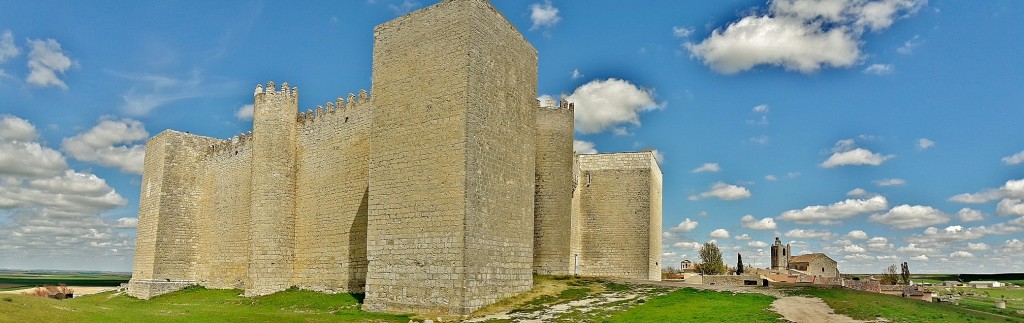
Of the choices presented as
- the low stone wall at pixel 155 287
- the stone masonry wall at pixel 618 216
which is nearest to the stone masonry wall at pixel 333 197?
the low stone wall at pixel 155 287

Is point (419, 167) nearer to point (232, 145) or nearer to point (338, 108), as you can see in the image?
point (338, 108)

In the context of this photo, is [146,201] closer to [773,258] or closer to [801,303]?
[801,303]

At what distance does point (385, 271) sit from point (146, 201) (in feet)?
66.4

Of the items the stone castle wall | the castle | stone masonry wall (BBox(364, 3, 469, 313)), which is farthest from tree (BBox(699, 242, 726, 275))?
stone masonry wall (BBox(364, 3, 469, 313))

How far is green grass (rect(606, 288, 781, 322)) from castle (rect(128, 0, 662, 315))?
4.17 metres

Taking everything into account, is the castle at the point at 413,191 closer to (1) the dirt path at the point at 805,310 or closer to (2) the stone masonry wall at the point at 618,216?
(2) the stone masonry wall at the point at 618,216

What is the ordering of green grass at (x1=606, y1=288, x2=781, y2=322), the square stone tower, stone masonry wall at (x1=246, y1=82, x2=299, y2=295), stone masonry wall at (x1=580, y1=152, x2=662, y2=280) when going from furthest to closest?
stone masonry wall at (x1=580, y1=152, x2=662, y2=280), stone masonry wall at (x1=246, y1=82, x2=299, y2=295), the square stone tower, green grass at (x1=606, y1=288, x2=781, y2=322)

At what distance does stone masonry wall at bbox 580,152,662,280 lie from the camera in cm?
3114

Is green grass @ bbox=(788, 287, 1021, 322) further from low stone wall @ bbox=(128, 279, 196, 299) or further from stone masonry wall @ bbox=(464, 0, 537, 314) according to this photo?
low stone wall @ bbox=(128, 279, 196, 299)

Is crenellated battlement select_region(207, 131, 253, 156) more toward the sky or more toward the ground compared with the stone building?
more toward the sky

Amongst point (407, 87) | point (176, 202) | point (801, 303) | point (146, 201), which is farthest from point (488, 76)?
point (146, 201)

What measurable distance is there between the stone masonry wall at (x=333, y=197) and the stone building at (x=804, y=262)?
5583 cm

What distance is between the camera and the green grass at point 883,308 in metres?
17.1

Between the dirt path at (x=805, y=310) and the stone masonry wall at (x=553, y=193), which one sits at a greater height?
the stone masonry wall at (x=553, y=193)
